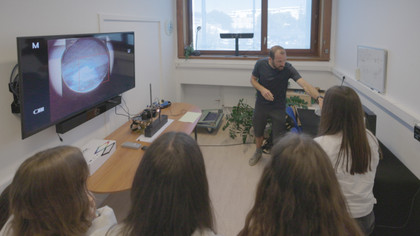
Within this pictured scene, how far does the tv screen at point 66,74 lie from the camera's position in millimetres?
1601

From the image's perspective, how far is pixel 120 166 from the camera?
1994 mm

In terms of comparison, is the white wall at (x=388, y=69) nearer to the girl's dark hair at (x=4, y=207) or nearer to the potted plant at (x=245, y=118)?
the potted plant at (x=245, y=118)

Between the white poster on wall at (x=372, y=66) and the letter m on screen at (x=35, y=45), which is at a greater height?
the letter m on screen at (x=35, y=45)

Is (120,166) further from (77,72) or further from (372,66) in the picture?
(372,66)

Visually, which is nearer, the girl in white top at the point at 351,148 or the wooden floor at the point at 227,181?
the girl in white top at the point at 351,148

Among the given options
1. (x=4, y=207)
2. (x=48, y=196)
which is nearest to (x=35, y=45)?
(x=4, y=207)

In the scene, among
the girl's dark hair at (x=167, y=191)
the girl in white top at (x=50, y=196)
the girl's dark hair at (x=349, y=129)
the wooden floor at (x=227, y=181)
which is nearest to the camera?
the girl's dark hair at (x=167, y=191)

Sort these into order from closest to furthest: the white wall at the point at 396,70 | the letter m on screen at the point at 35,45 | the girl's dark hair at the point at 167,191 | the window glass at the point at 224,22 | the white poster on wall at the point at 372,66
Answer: the girl's dark hair at the point at 167,191, the letter m on screen at the point at 35,45, the white wall at the point at 396,70, the white poster on wall at the point at 372,66, the window glass at the point at 224,22

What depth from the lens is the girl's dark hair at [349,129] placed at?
4.67 ft

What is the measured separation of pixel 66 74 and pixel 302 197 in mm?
1637

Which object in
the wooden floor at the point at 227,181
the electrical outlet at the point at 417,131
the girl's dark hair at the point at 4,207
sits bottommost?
the wooden floor at the point at 227,181

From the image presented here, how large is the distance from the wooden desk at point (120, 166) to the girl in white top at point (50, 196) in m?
0.65

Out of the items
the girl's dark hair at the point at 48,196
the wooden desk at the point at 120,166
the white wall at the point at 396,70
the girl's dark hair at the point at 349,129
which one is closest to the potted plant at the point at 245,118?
the white wall at the point at 396,70

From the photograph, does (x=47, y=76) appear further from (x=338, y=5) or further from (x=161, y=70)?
(x=338, y=5)
